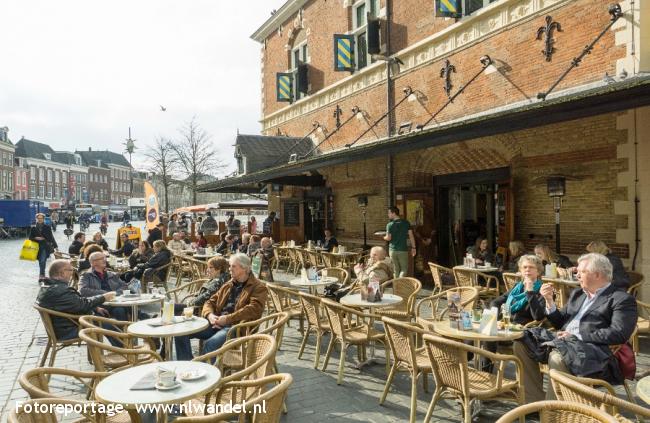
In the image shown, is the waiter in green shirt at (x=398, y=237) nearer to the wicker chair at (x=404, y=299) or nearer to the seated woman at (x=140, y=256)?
the wicker chair at (x=404, y=299)

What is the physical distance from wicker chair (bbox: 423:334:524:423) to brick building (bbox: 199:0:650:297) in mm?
3348

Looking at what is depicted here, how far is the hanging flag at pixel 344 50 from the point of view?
46.3ft

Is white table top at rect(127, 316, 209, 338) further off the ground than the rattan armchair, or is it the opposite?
white table top at rect(127, 316, 209, 338)

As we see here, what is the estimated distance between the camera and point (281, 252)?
14438 mm

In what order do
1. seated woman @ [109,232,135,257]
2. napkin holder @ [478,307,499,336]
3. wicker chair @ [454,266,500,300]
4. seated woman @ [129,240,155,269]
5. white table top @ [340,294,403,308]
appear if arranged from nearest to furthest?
1. napkin holder @ [478,307,499,336]
2. white table top @ [340,294,403,308]
3. wicker chair @ [454,266,500,300]
4. seated woman @ [129,240,155,269]
5. seated woman @ [109,232,135,257]

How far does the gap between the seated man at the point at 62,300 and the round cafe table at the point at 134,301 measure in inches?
11.6

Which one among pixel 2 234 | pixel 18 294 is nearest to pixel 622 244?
pixel 18 294

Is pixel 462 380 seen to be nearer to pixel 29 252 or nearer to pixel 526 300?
pixel 526 300

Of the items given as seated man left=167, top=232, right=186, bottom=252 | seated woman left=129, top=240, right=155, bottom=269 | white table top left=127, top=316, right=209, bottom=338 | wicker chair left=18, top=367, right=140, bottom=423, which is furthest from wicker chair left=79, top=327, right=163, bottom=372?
→ seated man left=167, top=232, right=186, bottom=252

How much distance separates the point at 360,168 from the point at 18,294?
29.8 ft

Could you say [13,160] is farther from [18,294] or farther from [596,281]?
[596,281]

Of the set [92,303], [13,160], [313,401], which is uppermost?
[13,160]

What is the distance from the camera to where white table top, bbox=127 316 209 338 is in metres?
4.19

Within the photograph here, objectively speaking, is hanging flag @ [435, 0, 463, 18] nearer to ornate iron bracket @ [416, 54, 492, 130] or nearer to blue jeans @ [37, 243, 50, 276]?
ornate iron bracket @ [416, 54, 492, 130]
